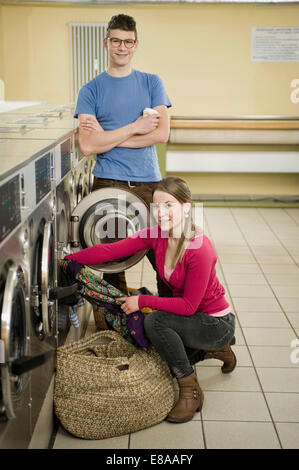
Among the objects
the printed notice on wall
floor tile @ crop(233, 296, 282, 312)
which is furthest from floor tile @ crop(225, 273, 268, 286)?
the printed notice on wall

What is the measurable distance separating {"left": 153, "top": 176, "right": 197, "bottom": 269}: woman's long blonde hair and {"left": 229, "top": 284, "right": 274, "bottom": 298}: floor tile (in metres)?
1.46

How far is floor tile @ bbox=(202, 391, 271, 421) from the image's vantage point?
2268 mm

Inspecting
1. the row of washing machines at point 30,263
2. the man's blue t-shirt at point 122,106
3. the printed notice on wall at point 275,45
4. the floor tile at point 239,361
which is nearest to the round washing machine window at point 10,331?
the row of washing machines at point 30,263

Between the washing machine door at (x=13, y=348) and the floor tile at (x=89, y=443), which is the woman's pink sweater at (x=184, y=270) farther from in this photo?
the washing machine door at (x=13, y=348)

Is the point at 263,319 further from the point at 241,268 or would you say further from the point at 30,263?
the point at 30,263

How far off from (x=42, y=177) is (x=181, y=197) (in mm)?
563

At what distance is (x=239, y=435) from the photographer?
2.14m

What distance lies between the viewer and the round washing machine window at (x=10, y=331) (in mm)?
1352

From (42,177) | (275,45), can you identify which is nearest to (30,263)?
(42,177)

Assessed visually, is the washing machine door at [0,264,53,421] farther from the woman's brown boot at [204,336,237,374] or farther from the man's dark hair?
the man's dark hair

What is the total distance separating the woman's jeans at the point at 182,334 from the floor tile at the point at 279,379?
0.34 metres

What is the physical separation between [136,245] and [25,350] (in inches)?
34.3
